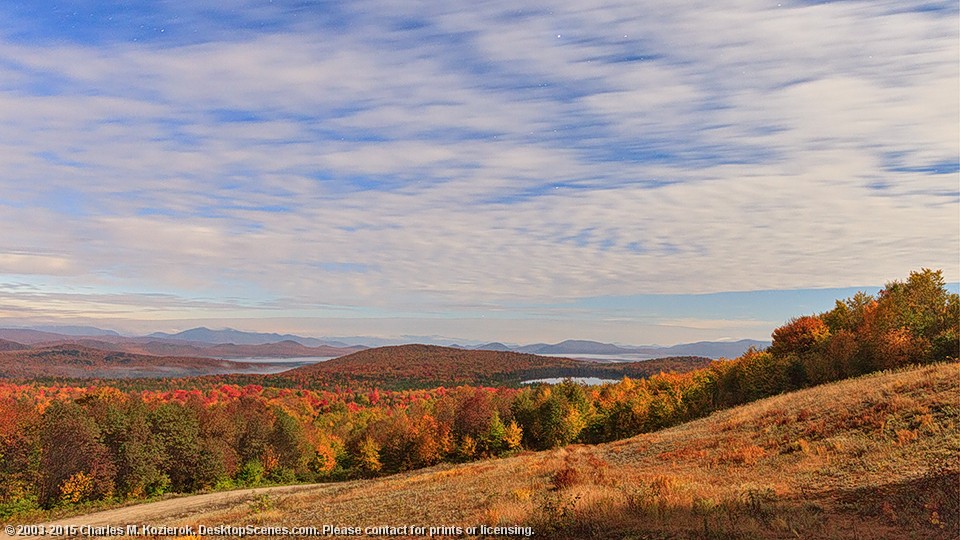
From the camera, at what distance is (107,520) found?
105 feet

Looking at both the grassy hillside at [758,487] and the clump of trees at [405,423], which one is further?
the clump of trees at [405,423]

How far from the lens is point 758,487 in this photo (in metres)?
17.3

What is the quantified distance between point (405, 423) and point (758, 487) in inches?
2839

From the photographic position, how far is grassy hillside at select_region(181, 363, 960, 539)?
1288 cm

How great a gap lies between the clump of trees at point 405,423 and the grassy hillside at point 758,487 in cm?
2617

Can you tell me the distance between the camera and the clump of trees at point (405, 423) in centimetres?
5597

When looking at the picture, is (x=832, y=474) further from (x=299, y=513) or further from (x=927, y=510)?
(x=299, y=513)

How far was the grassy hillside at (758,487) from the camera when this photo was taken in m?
12.9

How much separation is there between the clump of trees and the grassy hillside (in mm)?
26165

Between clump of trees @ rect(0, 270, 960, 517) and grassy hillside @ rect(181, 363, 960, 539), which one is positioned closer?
grassy hillside @ rect(181, 363, 960, 539)

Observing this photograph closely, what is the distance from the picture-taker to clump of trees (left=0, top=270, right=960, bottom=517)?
55969 mm

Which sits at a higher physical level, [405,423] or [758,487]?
[758,487]

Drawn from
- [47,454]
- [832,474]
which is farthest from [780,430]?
[47,454]

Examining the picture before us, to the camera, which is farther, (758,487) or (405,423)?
(405,423)
